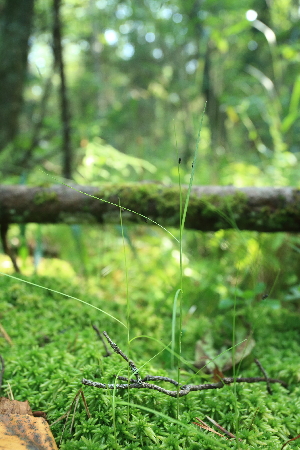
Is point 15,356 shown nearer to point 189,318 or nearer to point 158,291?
point 189,318

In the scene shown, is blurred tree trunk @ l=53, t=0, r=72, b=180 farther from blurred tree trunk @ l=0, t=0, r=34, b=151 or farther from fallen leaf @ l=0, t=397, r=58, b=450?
fallen leaf @ l=0, t=397, r=58, b=450

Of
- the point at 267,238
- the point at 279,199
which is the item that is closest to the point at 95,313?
the point at 279,199

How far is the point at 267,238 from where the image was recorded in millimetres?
2670

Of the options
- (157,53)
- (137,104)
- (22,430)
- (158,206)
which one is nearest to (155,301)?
(158,206)

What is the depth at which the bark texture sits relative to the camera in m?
2.02

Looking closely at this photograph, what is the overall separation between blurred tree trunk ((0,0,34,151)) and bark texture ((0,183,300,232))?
3.37m

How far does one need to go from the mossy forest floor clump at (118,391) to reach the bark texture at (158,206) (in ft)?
2.00

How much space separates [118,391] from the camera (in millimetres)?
1095

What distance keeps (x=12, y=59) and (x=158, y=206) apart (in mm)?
4270

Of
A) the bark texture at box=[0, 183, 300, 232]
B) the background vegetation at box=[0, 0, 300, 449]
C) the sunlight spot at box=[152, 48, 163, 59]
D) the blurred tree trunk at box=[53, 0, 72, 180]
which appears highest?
the sunlight spot at box=[152, 48, 163, 59]

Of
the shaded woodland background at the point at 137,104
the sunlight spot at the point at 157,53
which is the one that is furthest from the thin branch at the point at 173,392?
the sunlight spot at the point at 157,53

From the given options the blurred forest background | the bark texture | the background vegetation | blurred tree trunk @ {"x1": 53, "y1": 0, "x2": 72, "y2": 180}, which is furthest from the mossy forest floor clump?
blurred tree trunk @ {"x1": 53, "y1": 0, "x2": 72, "y2": 180}

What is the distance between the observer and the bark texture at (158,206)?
6.61 ft

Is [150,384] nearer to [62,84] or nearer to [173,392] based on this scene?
[173,392]
